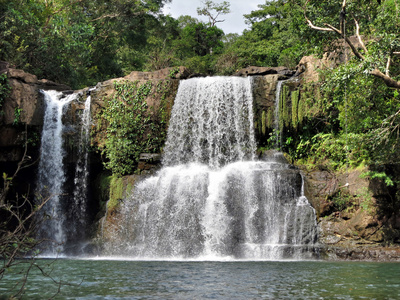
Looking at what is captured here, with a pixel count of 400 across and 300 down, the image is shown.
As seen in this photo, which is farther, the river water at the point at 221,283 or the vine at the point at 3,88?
the vine at the point at 3,88

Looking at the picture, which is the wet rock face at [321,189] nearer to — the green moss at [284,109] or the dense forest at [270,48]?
the dense forest at [270,48]

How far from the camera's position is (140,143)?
59.3 feet

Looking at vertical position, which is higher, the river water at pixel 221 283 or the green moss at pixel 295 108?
the green moss at pixel 295 108

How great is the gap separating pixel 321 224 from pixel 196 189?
415 centimetres

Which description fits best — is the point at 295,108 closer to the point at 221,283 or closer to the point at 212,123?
the point at 212,123

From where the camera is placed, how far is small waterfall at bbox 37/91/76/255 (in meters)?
17.2

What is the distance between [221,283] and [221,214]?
6.58 meters

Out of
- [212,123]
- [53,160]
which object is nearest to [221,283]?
[212,123]

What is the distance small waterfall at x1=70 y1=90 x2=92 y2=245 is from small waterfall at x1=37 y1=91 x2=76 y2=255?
0.49 meters

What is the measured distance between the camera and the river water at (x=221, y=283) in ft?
20.2

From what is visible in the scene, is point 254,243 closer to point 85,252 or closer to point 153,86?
A: point 85,252

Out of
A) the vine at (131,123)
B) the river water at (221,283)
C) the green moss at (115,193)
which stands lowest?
the river water at (221,283)


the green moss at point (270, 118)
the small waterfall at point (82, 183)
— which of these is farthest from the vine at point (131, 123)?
the green moss at point (270, 118)

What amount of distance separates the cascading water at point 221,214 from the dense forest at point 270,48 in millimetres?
2481
